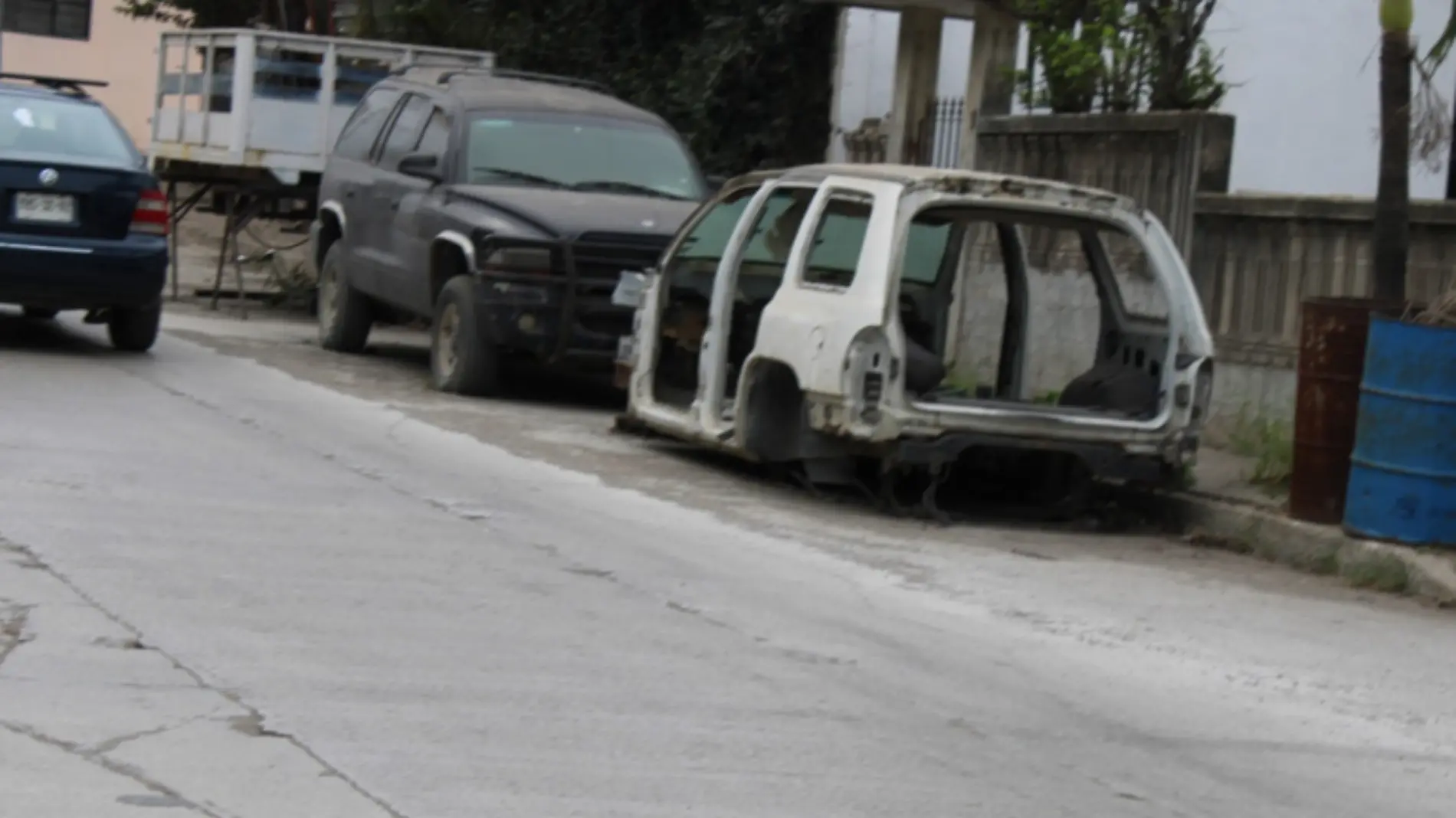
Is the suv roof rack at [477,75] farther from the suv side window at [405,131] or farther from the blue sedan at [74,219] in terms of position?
the blue sedan at [74,219]

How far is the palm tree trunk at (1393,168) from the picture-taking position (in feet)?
37.4

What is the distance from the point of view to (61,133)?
1556 centimetres

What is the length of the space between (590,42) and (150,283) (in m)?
8.10

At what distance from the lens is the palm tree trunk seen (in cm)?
1139

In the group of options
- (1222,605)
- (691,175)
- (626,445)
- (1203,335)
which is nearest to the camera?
(1222,605)

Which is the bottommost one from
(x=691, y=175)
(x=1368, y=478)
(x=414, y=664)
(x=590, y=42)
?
(x=414, y=664)

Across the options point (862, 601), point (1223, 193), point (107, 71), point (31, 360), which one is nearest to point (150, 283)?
point (31, 360)

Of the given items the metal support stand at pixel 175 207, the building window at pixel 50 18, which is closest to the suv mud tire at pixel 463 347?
the metal support stand at pixel 175 207

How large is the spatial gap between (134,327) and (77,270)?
0.99 meters

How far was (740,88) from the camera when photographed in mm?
20953

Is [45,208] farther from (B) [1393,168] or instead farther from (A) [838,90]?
(B) [1393,168]

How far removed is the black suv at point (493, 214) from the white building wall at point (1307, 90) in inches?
167

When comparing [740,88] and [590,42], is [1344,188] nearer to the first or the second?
[740,88]

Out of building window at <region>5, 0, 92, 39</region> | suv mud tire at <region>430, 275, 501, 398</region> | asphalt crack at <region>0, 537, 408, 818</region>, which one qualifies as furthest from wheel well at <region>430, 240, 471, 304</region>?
building window at <region>5, 0, 92, 39</region>
